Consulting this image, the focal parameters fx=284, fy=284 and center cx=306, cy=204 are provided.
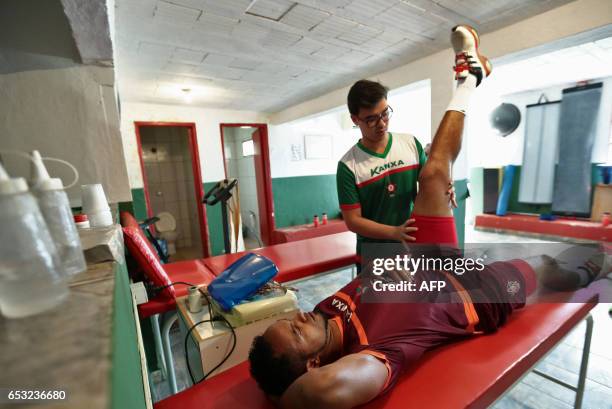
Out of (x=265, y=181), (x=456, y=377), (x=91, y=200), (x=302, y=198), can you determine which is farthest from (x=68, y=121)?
(x=302, y=198)

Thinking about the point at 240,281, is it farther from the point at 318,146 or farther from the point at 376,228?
the point at 318,146

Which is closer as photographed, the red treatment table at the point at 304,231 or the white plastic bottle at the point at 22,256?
the white plastic bottle at the point at 22,256

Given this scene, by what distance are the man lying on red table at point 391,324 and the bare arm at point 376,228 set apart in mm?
85

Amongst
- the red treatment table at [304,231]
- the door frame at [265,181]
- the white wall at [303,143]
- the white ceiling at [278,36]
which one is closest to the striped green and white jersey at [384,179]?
the white ceiling at [278,36]

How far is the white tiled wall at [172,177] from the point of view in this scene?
561 centimetres

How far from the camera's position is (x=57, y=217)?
550 mm

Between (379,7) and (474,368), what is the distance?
2.14 metres

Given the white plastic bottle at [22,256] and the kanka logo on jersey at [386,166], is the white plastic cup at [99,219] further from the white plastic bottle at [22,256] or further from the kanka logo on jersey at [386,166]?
the kanka logo on jersey at [386,166]

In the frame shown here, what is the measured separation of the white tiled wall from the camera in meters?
5.61

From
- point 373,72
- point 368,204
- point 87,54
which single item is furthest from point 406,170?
point 373,72

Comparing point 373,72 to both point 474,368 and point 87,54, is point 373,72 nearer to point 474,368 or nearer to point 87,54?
point 87,54

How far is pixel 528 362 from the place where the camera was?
1.08 meters

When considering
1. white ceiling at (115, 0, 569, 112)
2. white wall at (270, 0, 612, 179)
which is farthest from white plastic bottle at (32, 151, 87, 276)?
white wall at (270, 0, 612, 179)

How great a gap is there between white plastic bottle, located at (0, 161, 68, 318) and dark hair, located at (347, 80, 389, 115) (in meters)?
1.29
